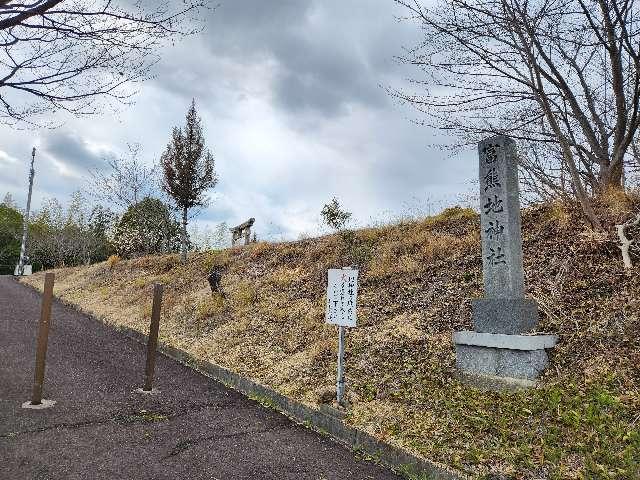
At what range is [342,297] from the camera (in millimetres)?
6160

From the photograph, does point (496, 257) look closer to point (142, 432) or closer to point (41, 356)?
point (142, 432)

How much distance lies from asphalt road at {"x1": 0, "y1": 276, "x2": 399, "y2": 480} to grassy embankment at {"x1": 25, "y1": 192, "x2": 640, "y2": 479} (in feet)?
2.32

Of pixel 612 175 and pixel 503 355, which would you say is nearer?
pixel 503 355

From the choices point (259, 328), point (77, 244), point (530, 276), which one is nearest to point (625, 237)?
point (530, 276)

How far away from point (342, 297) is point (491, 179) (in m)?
2.65

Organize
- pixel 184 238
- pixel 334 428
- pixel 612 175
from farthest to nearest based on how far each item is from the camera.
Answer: pixel 184 238 → pixel 612 175 → pixel 334 428

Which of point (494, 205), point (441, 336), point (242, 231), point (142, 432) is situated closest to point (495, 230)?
point (494, 205)

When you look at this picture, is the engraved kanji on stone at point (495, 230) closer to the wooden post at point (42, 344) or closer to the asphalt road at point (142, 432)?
the asphalt road at point (142, 432)

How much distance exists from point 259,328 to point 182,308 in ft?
11.8

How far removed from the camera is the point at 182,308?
Result: 11836 millimetres

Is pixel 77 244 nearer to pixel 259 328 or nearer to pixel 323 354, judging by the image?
pixel 259 328

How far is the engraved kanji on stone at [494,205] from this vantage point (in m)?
6.17

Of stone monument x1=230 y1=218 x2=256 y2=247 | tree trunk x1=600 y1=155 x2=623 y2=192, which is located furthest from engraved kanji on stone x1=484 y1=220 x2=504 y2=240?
stone monument x1=230 y1=218 x2=256 y2=247

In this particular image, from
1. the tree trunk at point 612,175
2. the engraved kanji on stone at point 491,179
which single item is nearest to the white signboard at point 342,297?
the engraved kanji on stone at point 491,179
